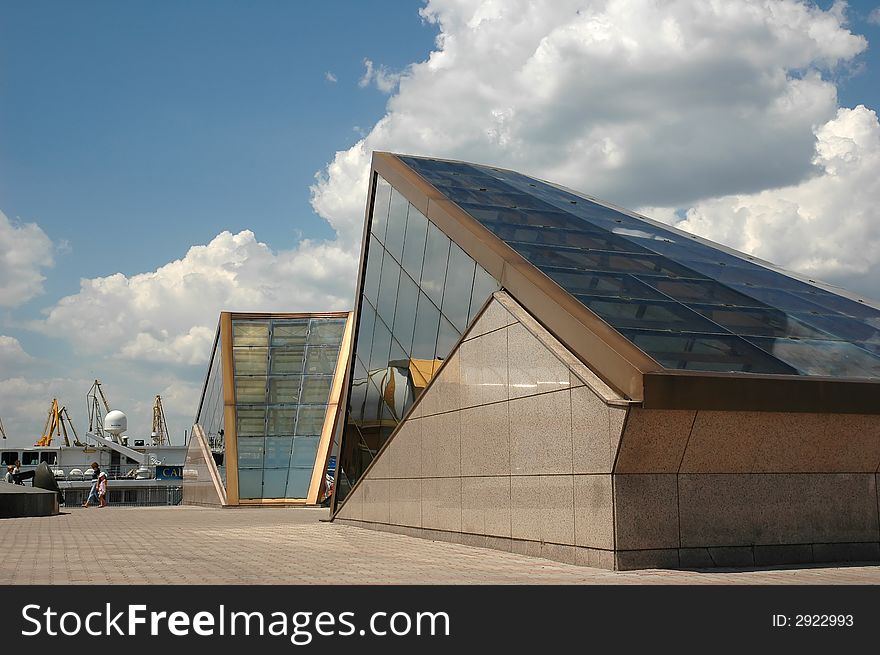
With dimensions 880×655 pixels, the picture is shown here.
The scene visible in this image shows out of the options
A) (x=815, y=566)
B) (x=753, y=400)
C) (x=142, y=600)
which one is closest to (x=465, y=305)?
(x=753, y=400)

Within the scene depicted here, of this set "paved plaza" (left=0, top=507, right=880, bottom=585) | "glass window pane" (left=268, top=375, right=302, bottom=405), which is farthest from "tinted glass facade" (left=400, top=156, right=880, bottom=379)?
"glass window pane" (left=268, top=375, right=302, bottom=405)

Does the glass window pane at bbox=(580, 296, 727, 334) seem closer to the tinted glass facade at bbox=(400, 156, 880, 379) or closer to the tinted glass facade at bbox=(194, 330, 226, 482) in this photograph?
the tinted glass facade at bbox=(400, 156, 880, 379)

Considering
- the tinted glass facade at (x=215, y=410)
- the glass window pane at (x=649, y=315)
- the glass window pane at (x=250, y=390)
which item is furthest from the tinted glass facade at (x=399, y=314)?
the tinted glass facade at (x=215, y=410)

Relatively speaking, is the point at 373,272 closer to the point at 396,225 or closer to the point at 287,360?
the point at 396,225

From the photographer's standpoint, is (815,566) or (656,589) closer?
(656,589)

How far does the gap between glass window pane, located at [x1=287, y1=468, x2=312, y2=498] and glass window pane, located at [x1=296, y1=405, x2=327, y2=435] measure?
5.76 ft

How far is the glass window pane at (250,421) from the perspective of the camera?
3875cm

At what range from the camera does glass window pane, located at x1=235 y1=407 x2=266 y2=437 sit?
3875 centimetres

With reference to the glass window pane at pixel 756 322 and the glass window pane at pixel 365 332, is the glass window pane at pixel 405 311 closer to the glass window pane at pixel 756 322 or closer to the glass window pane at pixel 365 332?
the glass window pane at pixel 365 332

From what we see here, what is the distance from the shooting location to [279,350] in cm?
4144

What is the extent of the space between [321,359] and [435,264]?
24871 millimetres

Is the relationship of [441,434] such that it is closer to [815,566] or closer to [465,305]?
[465,305]

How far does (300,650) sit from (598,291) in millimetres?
8159

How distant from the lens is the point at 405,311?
1872 cm
